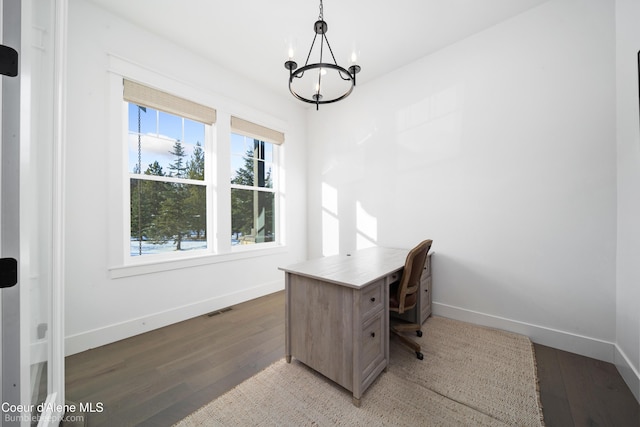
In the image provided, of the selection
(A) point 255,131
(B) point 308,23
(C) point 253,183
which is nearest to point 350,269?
(C) point 253,183

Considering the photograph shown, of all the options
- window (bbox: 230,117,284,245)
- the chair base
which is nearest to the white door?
window (bbox: 230,117,284,245)

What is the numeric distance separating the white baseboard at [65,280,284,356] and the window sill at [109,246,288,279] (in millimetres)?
455

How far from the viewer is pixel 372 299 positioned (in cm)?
165

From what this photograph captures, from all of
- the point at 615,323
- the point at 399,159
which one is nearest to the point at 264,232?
the point at 399,159

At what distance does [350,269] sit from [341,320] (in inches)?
16.4

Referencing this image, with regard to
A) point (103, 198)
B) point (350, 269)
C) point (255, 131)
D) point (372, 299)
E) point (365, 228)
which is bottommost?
point (372, 299)

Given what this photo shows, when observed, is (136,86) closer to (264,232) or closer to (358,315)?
(264,232)

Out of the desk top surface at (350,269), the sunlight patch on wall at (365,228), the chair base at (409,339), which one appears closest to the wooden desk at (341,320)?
the desk top surface at (350,269)

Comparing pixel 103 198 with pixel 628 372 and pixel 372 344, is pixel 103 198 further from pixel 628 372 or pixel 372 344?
pixel 628 372

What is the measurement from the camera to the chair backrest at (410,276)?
1835mm

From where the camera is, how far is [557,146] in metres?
2.14

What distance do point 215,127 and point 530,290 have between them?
387 cm

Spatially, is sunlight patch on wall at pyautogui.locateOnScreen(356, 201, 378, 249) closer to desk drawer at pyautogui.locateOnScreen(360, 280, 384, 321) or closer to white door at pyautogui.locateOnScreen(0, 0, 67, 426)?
desk drawer at pyautogui.locateOnScreen(360, 280, 384, 321)

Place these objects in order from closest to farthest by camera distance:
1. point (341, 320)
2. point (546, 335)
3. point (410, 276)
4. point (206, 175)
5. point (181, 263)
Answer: point (341, 320), point (410, 276), point (546, 335), point (181, 263), point (206, 175)
